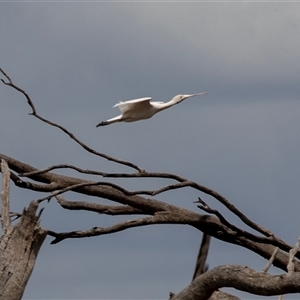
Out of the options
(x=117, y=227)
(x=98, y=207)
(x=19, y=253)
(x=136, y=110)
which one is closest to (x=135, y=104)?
(x=136, y=110)

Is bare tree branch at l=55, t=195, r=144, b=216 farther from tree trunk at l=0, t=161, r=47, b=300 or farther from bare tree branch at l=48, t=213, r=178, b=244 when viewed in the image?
tree trunk at l=0, t=161, r=47, b=300

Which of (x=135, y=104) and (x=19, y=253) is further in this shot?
(x=135, y=104)

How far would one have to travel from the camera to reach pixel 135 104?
13727 millimetres

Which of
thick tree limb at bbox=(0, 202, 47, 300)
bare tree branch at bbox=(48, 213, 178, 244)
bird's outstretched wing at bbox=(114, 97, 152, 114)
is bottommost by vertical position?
thick tree limb at bbox=(0, 202, 47, 300)

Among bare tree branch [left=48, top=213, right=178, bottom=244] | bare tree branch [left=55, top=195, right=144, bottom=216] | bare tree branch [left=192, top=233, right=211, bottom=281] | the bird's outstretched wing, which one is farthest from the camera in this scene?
the bird's outstretched wing

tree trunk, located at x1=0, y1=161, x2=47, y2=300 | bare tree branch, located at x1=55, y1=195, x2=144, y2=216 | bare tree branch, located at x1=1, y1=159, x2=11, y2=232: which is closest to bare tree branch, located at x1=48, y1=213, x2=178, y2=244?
bare tree branch, located at x1=55, y1=195, x2=144, y2=216

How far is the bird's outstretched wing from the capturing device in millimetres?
13351

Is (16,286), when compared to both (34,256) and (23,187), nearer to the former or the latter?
(34,256)

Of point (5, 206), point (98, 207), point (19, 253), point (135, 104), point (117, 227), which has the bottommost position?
point (19, 253)

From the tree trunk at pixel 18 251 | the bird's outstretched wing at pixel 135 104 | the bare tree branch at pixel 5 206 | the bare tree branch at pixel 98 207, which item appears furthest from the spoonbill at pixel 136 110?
the tree trunk at pixel 18 251

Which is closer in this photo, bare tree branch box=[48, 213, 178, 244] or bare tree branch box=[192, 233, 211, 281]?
bare tree branch box=[192, 233, 211, 281]

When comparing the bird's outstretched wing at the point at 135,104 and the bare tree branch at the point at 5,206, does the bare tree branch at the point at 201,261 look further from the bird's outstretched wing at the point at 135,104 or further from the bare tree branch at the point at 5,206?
the bird's outstretched wing at the point at 135,104

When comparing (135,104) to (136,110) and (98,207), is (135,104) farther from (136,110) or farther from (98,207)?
(98,207)

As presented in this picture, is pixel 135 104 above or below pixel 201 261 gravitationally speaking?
above
